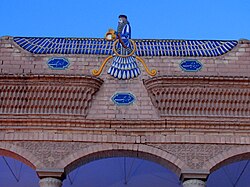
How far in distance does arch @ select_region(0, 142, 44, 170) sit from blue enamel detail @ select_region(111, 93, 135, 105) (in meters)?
1.71

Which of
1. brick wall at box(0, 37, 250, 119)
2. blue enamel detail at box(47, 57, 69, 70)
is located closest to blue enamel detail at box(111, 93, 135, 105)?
brick wall at box(0, 37, 250, 119)

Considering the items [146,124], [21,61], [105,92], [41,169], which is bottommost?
[41,169]

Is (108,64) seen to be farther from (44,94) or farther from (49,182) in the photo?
(49,182)

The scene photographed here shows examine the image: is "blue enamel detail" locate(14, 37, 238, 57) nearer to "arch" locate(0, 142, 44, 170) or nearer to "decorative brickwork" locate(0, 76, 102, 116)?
"decorative brickwork" locate(0, 76, 102, 116)

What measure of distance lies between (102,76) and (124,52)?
0.64 m

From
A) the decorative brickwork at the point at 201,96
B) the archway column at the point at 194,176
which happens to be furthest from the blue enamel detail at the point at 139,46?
the archway column at the point at 194,176

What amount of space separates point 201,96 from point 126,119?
136 centimetres

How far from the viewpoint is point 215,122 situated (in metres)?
9.84

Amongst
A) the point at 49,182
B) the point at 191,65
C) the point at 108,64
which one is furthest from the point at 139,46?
the point at 49,182

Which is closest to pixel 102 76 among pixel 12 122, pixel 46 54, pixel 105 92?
pixel 105 92

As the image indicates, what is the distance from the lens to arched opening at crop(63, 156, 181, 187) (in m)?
11.5

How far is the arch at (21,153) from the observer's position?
31.1ft

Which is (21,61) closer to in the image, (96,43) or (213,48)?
(96,43)

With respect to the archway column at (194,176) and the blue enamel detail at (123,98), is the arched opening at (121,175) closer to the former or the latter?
the blue enamel detail at (123,98)
